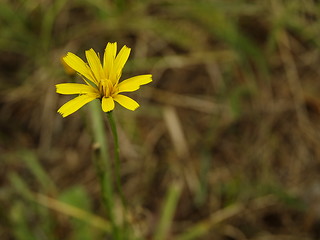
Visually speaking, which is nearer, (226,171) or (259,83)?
(226,171)

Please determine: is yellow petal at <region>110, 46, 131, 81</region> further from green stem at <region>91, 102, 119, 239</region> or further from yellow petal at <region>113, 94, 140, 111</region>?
green stem at <region>91, 102, 119, 239</region>

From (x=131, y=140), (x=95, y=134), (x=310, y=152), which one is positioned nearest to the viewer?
(x=95, y=134)

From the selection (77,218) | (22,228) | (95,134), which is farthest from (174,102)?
(22,228)

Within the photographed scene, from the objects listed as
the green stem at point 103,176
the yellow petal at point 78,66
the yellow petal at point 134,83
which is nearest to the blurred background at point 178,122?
the green stem at point 103,176

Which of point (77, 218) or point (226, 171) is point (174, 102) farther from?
point (77, 218)

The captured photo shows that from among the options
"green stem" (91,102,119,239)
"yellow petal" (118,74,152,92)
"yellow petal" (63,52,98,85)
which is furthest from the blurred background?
"yellow petal" (118,74,152,92)

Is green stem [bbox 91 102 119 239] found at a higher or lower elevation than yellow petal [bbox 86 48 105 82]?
lower

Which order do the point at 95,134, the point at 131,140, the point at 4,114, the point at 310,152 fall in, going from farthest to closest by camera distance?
the point at 4,114
the point at 131,140
the point at 310,152
the point at 95,134
